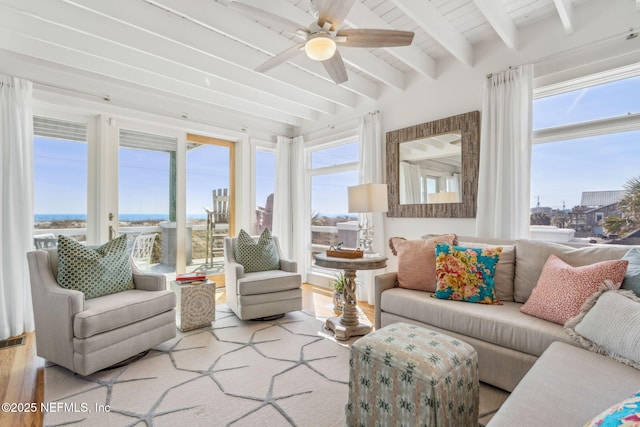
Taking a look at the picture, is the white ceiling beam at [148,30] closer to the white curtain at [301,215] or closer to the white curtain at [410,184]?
the white curtain at [301,215]

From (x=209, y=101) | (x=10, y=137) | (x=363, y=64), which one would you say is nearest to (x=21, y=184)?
(x=10, y=137)

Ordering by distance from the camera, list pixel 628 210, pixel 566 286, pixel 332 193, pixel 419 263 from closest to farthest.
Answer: pixel 566 286, pixel 628 210, pixel 419 263, pixel 332 193

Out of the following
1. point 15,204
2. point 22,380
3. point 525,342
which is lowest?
point 22,380

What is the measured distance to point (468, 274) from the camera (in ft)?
7.61

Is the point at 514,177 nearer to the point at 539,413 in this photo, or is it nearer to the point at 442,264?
the point at 442,264

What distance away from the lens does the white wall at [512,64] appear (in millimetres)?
2285

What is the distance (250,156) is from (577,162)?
156 inches

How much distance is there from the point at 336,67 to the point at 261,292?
217cm

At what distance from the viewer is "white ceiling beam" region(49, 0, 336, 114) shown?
7.33 feet

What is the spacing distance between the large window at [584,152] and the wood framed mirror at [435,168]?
1.72 feet

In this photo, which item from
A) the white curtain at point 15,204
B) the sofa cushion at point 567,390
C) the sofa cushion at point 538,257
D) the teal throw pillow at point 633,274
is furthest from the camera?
the white curtain at point 15,204

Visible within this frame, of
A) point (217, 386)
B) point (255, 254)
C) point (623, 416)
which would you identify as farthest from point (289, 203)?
point (623, 416)

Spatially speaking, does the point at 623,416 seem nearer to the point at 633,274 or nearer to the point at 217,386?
the point at 633,274

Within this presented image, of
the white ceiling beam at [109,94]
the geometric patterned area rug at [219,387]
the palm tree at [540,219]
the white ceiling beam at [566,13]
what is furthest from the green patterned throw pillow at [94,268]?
the white ceiling beam at [566,13]
